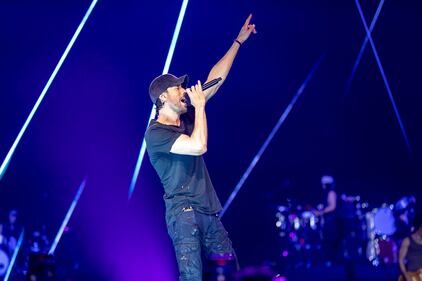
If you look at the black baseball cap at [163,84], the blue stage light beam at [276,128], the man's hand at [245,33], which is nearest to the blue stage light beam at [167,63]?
the blue stage light beam at [276,128]

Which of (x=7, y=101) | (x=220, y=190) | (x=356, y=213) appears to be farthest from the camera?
(x=356, y=213)

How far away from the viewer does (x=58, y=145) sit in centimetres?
956

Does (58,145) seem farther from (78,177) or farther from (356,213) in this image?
(356,213)

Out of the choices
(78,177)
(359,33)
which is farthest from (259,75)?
(78,177)

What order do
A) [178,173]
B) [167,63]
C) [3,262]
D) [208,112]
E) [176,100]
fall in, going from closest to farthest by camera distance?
[178,173]
[176,100]
[3,262]
[167,63]
[208,112]

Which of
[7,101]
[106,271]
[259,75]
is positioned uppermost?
[259,75]

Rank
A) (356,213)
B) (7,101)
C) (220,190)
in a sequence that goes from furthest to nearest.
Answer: (356,213) → (220,190) → (7,101)

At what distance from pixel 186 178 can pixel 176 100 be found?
0.54m

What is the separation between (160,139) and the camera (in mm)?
4379

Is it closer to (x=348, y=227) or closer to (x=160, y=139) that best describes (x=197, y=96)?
(x=160, y=139)

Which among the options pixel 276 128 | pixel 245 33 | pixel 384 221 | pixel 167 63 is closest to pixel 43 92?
pixel 167 63

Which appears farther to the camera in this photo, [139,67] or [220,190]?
[220,190]

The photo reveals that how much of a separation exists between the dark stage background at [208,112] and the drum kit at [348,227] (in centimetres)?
32

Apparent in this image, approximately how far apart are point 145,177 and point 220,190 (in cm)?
154
